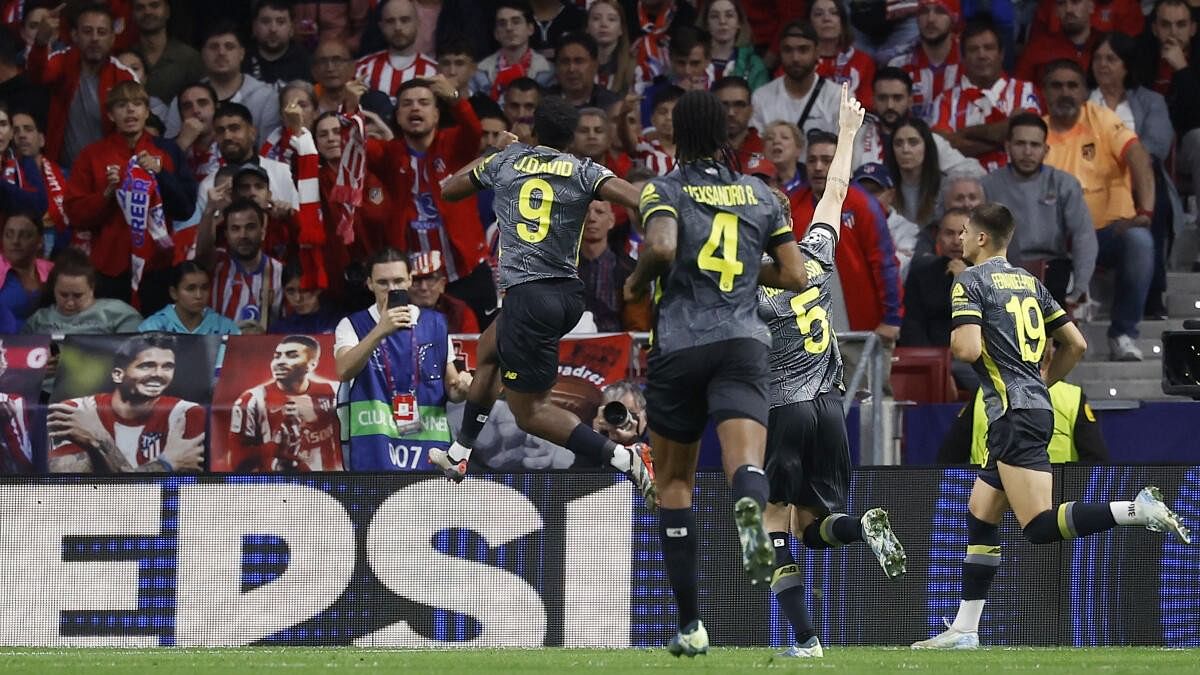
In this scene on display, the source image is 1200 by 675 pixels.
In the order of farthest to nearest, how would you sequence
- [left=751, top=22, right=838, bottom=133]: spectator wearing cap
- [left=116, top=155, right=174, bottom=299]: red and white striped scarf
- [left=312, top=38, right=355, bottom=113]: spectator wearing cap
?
[left=751, top=22, right=838, bottom=133]: spectator wearing cap → [left=312, top=38, right=355, bottom=113]: spectator wearing cap → [left=116, top=155, right=174, bottom=299]: red and white striped scarf

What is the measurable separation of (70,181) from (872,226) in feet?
19.7

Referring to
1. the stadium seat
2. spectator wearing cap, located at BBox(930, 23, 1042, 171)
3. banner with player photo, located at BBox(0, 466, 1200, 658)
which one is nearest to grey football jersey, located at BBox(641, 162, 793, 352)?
banner with player photo, located at BBox(0, 466, 1200, 658)

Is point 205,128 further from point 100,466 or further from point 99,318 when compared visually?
point 100,466

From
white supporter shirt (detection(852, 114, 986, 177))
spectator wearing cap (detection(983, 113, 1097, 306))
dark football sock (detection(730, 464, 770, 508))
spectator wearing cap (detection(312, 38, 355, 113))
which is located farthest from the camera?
spectator wearing cap (detection(312, 38, 355, 113))

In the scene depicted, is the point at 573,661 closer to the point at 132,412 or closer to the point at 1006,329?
the point at 1006,329

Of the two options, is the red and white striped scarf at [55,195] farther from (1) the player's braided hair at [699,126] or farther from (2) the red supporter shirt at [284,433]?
(1) the player's braided hair at [699,126]

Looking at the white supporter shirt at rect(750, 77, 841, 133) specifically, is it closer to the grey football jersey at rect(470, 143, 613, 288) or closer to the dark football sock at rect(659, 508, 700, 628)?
the grey football jersey at rect(470, 143, 613, 288)

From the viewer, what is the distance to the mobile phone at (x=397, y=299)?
12.6 meters

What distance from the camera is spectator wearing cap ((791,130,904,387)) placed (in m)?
14.4

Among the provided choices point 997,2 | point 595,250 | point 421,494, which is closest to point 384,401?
point 421,494

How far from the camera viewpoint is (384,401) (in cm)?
1280

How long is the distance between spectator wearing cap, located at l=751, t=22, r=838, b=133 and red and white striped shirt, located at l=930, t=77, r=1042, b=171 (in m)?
0.94

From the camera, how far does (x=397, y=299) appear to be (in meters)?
12.6

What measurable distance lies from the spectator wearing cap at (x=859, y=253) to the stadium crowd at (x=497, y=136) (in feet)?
0.06
